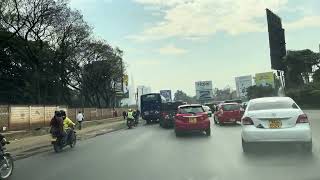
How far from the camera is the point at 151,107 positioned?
5209cm

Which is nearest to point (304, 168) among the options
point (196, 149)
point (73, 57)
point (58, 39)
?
point (196, 149)

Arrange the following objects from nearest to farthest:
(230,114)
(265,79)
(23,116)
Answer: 1. (230,114)
2. (23,116)
3. (265,79)

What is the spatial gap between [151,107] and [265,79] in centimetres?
8816

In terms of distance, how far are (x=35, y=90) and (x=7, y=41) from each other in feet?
31.5

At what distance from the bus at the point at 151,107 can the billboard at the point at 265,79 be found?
274 feet

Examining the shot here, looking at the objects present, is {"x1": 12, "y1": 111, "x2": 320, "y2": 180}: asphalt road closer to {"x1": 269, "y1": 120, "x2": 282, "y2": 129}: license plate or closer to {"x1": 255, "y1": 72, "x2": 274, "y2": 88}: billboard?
{"x1": 269, "y1": 120, "x2": 282, "y2": 129}: license plate

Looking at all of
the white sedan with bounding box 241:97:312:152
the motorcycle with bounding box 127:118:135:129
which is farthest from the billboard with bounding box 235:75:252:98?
the white sedan with bounding box 241:97:312:152

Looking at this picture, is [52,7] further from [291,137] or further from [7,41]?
[291,137]

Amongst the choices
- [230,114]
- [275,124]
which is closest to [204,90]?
[230,114]

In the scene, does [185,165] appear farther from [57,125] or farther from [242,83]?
[242,83]

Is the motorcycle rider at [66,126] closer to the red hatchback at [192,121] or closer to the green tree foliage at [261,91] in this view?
the red hatchback at [192,121]

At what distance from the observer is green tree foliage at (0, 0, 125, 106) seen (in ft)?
175

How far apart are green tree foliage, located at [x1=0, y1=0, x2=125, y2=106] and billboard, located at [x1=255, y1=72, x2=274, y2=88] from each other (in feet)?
182

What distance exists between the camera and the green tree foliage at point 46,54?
2105 inches
